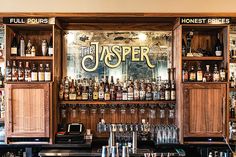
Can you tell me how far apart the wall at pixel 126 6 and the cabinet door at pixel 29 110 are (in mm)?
946

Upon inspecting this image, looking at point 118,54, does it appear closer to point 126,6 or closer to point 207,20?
point 126,6

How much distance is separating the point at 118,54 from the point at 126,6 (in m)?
0.74

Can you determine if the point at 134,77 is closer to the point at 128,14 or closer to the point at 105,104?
the point at 105,104

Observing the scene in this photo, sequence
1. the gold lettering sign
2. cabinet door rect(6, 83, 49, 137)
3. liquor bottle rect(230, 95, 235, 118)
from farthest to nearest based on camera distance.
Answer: the gold lettering sign
liquor bottle rect(230, 95, 235, 118)
cabinet door rect(6, 83, 49, 137)

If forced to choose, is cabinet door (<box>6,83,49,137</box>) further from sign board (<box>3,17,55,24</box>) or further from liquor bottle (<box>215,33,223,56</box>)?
liquor bottle (<box>215,33,223,56</box>)

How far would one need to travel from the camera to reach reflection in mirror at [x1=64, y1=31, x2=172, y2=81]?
4570mm

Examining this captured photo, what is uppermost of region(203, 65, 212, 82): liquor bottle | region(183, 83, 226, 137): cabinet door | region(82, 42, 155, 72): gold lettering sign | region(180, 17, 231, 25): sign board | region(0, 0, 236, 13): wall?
region(0, 0, 236, 13): wall

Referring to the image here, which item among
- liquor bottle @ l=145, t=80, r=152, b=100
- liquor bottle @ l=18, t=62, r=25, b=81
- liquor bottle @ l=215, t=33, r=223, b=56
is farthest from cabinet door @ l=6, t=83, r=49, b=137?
liquor bottle @ l=215, t=33, r=223, b=56

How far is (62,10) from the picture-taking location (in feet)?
13.3

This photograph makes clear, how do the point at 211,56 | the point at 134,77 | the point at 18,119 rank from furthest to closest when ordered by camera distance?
the point at 134,77 < the point at 211,56 < the point at 18,119

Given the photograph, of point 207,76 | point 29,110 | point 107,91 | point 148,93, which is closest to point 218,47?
point 207,76

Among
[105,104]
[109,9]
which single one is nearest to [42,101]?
[105,104]

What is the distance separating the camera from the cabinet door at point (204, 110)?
160 inches

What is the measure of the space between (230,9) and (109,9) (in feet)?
4.78
